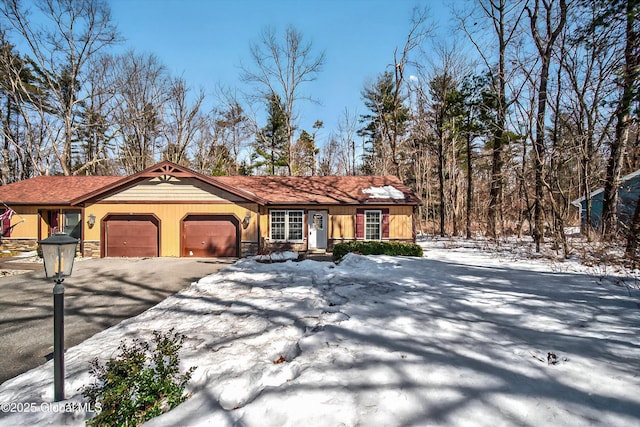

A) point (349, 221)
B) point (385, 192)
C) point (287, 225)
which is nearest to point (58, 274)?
point (287, 225)

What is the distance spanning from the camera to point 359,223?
13281 millimetres

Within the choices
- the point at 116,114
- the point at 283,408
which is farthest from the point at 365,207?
the point at 116,114

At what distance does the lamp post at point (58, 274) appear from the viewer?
9.01 feet

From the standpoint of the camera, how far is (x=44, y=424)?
2.44 meters

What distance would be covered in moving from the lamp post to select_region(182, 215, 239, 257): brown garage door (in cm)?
916

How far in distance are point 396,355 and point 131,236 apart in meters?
12.8

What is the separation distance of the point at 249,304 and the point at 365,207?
8.94 metres

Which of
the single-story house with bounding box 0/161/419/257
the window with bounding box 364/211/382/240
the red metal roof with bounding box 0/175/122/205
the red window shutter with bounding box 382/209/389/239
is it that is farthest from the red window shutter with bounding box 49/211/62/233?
the red window shutter with bounding box 382/209/389/239

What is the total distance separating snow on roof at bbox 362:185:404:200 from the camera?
13.4 metres

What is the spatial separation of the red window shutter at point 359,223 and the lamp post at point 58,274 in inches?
438

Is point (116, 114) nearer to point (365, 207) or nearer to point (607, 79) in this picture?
point (365, 207)

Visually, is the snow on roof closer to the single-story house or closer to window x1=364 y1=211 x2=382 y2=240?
the single-story house

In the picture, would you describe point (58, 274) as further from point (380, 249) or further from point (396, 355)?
point (380, 249)

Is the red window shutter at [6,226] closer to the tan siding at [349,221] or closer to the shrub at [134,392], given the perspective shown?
the tan siding at [349,221]
